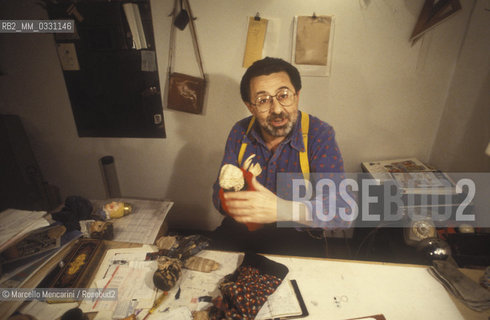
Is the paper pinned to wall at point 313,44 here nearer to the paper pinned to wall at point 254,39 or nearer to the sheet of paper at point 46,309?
the paper pinned to wall at point 254,39

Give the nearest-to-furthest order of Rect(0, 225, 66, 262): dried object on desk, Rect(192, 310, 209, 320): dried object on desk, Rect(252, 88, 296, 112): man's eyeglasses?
Rect(192, 310, 209, 320): dried object on desk, Rect(0, 225, 66, 262): dried object on desk, Rect(252, 88, 296, 112): man's eyeglasses

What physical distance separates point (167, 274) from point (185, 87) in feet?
4.56

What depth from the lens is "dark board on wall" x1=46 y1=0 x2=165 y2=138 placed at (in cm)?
174

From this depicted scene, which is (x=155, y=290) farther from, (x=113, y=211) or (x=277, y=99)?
(x=277, y=99)

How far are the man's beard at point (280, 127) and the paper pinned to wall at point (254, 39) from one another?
71cm

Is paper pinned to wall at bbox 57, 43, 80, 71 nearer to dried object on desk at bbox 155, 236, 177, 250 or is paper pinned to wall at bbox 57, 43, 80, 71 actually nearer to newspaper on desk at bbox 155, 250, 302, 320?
dried object on desk at bbox 155, 236, 177, 250

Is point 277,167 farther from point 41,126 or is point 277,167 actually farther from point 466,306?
point 41,126

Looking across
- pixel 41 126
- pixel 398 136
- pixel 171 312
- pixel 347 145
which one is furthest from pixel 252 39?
pixel 41 126

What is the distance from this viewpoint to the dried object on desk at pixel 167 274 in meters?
0.93

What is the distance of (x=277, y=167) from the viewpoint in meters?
1.36

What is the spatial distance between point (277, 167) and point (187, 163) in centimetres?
108

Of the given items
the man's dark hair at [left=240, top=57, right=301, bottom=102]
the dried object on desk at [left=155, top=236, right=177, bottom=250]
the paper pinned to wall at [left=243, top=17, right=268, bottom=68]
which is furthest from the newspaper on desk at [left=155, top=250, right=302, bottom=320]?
the paper pinned to wall at [left=243, top=17, right=268, bottom=68]

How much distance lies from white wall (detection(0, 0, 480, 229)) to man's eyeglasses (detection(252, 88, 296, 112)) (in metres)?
0.65

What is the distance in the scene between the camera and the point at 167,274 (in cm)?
94
